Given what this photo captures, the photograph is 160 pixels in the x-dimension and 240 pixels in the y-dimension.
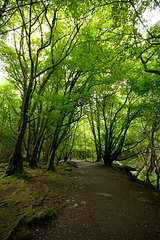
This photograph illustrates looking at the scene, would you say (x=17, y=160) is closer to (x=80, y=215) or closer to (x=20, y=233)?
(x=20, y=233)

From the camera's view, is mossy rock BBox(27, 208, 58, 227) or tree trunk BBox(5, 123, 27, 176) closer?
mossy rock BBox(27, 208, 58, 227)

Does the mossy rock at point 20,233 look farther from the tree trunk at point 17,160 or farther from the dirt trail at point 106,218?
the tree trunk at point 17,160

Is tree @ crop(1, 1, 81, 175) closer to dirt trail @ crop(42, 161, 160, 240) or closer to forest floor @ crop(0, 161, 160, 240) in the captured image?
forest floor @ crop(0, 161, 160, 240)

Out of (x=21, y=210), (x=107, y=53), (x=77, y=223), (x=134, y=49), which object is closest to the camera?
(x=77, y=223)

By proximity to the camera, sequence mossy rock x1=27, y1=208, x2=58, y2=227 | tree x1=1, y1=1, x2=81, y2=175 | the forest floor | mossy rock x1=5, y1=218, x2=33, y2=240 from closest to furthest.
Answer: mossy rock x1=5, y1=218, x2=33, y2=240 → the forest floor → mossy rock x1=27, y1=208, x2=58, y2=227 → tree x1=1, y1=1, x2=81, y2=175

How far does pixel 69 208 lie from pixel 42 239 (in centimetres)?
152

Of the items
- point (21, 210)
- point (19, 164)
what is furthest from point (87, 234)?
point (19, 164)

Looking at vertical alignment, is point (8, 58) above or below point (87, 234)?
above

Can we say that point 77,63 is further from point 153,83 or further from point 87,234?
point 87,234

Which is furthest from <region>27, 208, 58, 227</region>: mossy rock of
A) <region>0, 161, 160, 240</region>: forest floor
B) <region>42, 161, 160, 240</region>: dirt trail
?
<region>42, 161, 160, 240</region>: dirt trail

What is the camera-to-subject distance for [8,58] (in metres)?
8.27

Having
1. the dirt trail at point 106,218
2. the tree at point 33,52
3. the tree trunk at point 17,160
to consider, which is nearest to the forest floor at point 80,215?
the dirt trail at point 106,218

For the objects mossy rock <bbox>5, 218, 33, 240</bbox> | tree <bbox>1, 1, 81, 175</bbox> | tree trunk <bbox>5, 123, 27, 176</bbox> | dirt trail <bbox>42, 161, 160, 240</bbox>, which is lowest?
dirt trail <bbox>42, 161, 160, 240</bbox>

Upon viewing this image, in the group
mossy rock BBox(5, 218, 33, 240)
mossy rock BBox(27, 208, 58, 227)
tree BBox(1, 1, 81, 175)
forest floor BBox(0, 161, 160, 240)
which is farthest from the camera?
tree BBox(1, 1, 81, 175)
